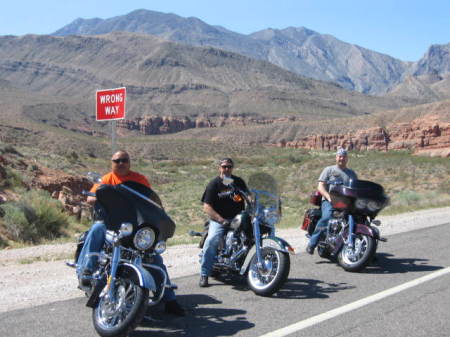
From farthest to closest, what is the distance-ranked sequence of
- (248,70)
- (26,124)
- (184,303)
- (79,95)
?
1. (248,70)
2. (79,95)
3. (26,124)
4. (184,303)

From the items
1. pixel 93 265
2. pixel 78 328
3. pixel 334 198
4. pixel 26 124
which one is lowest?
pixel 78 328

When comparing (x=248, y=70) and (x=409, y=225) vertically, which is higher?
(x=248, y=70)

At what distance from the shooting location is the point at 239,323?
529 cm

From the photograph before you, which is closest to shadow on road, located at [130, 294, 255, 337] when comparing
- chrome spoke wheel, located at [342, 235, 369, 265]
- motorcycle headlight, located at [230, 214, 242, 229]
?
motorcycle headlight, located at [230, 214, 242, 229]

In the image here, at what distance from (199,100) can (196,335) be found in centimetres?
14342

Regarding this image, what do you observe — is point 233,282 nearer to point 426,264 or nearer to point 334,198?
point 334,198

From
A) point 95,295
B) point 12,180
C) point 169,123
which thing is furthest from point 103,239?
point 169,123

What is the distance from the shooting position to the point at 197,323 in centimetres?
533

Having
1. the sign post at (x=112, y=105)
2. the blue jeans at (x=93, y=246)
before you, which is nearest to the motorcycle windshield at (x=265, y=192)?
the blue jeans at (x=93, y=246)

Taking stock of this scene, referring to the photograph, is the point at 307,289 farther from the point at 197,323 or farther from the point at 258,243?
the point at 197,323

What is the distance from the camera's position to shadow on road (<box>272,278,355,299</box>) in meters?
6.36

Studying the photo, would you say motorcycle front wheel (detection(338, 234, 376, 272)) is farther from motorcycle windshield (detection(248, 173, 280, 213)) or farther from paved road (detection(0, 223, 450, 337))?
motorcycle windshield (detection(248, 173, 280, 213))

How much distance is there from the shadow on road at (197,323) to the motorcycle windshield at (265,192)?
1.39m

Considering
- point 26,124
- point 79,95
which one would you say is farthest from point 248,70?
point 26,124
